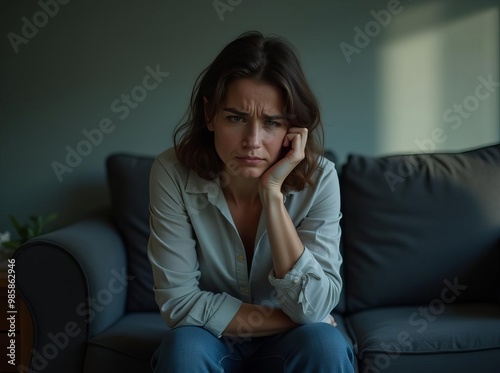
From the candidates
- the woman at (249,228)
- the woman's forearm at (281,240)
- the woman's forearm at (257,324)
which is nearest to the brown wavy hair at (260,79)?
the woman at (249,228)

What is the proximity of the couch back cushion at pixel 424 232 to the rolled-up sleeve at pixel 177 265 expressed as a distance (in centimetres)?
68

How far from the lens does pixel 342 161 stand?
2.40m

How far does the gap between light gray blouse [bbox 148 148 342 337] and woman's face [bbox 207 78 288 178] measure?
0.13 metres

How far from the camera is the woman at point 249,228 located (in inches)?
54.4

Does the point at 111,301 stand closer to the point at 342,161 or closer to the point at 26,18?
the point at 342,161

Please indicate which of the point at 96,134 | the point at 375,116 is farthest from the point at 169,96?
the point at 375,116

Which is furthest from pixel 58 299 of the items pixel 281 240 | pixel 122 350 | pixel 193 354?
pixel 281 240

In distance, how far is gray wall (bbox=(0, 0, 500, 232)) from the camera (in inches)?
92.5

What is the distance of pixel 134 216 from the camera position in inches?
82.0

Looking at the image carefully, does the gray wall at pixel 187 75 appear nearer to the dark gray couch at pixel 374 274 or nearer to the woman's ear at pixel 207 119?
the dark gray couch at pixel 374 274

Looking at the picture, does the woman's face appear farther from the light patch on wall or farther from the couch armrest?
the light patch on wall

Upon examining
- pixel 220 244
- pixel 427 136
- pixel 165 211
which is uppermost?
pixel 165 211

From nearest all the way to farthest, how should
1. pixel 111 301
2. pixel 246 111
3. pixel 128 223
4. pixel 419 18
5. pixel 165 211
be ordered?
pixel 246 111, pixel 165 211, pixel 111 301, pixel 128 223, pixel 419 18

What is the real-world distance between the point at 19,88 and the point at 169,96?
607 millimetres
